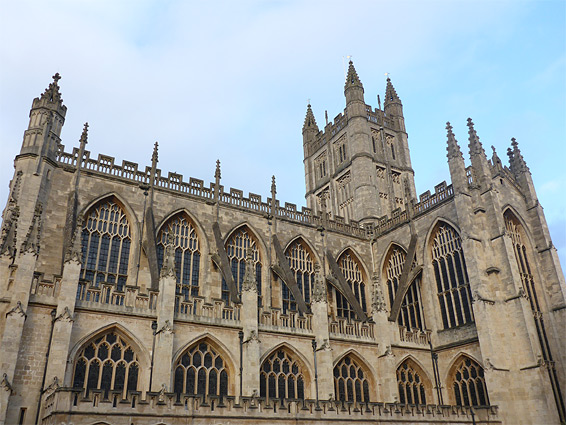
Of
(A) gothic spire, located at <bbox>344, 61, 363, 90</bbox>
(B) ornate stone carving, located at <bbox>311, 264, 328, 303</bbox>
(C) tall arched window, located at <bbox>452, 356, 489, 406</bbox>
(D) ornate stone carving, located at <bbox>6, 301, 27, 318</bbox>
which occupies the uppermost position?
(A) gothic spire, located at <bbox>344, 61, 363, 90</bbox>

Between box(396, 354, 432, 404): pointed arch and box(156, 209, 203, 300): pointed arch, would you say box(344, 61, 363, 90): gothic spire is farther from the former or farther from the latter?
box(396, 354, 432, 404): pointed arch

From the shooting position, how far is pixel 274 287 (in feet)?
85.5

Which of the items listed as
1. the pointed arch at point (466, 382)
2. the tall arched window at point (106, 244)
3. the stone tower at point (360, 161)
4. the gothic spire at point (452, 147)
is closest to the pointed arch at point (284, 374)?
A: the tall arched window at point (106, 244)

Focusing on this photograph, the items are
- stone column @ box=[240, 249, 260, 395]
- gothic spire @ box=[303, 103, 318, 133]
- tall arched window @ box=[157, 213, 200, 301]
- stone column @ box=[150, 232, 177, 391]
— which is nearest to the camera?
stone column @ box=[150, 232, 177, 391]

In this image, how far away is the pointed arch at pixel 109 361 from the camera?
16938mm

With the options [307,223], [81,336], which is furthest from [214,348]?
[307,223]

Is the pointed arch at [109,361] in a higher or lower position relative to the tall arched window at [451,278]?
lower

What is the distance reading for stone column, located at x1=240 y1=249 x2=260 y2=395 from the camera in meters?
18.8

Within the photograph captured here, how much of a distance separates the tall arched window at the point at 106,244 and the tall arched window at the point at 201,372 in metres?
4.92

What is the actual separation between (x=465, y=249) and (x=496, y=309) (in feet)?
10.7

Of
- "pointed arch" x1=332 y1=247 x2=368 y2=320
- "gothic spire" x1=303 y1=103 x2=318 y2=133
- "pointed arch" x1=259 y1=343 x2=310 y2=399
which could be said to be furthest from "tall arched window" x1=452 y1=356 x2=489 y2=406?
"gothic spire" x1=303 y1=103 x2=318 y2=133

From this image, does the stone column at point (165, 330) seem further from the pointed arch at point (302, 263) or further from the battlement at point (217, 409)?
the pointed arch at point (302, 263)

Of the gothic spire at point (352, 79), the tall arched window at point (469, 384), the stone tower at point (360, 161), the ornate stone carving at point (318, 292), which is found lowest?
the tall arched window at point (469, 384)

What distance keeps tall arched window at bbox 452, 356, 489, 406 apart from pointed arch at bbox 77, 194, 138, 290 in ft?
55.9
